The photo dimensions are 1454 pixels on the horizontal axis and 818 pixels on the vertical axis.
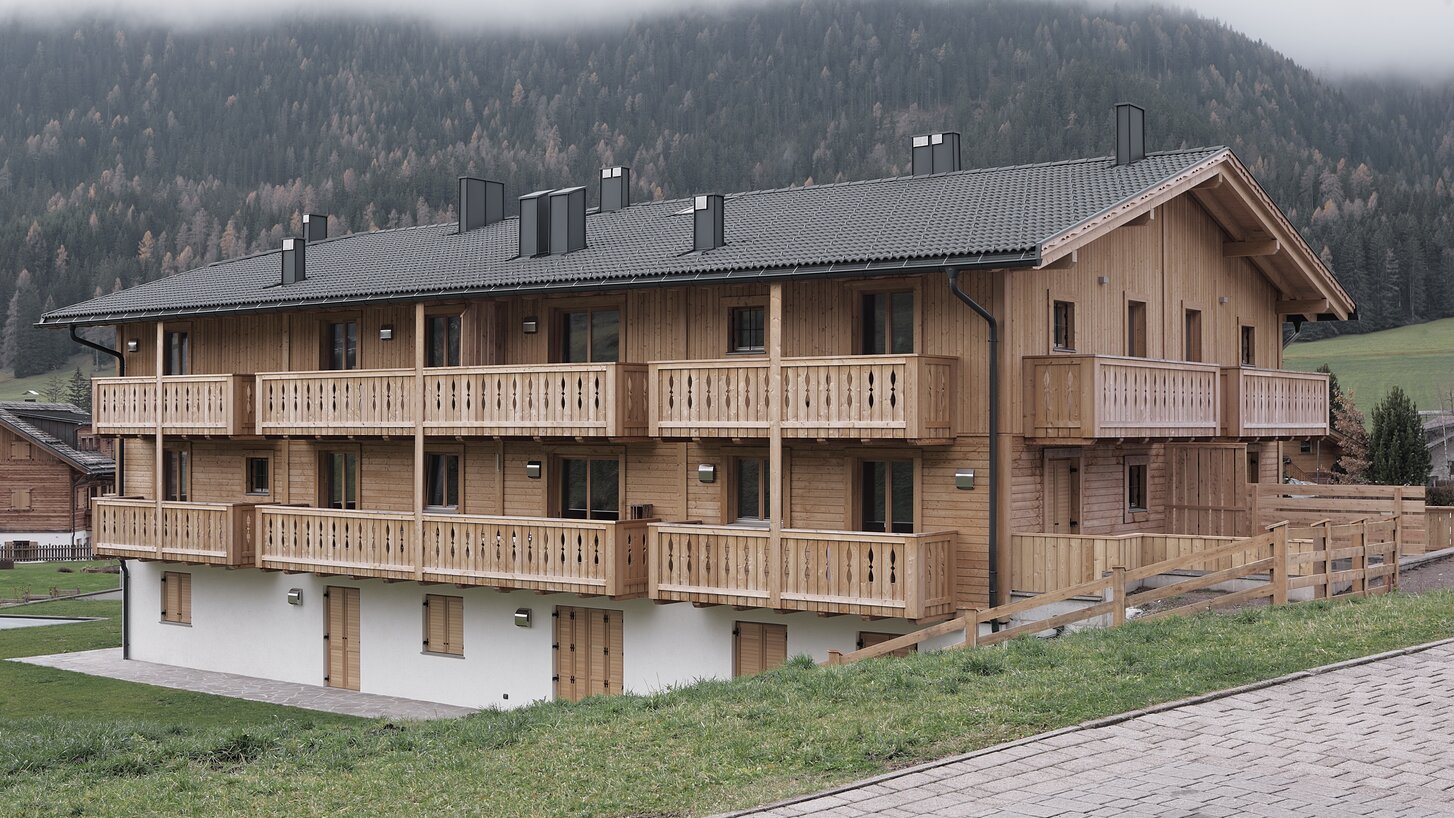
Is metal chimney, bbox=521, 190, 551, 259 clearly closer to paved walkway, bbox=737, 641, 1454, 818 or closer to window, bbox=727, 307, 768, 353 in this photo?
window, bbox=727, 307, 768, 353

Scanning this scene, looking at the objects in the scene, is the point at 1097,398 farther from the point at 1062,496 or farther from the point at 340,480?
the point at 340,480

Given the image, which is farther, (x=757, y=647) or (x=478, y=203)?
(x=478, y=203)

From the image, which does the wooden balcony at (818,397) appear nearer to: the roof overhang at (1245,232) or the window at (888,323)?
the window at (888,323)

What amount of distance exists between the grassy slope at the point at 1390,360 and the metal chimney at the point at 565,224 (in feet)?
229

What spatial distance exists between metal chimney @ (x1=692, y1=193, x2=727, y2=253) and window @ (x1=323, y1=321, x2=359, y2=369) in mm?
8736

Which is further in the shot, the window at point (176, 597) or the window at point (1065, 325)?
the window at point (176, 597)

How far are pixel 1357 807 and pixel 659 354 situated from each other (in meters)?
17.3

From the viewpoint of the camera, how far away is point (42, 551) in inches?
2459

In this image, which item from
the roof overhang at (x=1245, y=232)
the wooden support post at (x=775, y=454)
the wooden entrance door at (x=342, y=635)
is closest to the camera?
the roof overhang at (x=1245, y=232)

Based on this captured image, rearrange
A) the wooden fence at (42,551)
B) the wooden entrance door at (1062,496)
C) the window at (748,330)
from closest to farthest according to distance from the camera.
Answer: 1. the wooden entrance door at (1062,496)
2. the window at (748,330)
3. the wooden fence at (42,551)

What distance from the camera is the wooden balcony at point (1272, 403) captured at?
26.6m

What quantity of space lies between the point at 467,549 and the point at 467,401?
2605mm

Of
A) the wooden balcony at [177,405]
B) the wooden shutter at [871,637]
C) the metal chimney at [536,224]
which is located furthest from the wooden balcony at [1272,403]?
the wooden balcony at [177,405]

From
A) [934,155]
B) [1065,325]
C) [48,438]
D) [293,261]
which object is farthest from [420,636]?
[48,438]
